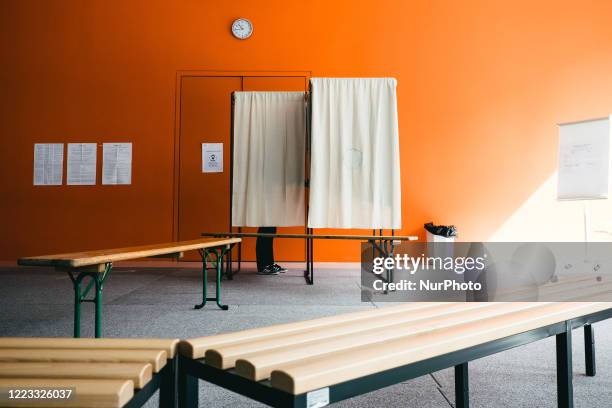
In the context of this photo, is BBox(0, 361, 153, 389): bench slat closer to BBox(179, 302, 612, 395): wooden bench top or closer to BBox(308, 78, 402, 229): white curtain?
BBox(179, 302, 612, 395): wooden bench top

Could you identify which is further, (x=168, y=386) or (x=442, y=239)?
(x=442, y=239)

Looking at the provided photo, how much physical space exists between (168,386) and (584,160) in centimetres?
479

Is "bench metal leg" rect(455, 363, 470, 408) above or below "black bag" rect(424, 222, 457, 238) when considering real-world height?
below

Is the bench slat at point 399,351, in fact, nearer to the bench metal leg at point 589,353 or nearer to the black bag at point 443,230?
the bench metal leg at point 589,353

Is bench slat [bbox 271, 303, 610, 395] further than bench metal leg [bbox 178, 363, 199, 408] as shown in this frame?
No

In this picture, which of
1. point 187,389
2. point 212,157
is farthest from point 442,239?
point 187,389

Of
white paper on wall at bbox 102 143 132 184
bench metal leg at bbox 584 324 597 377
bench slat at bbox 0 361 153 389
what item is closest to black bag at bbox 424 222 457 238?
bench metal leg at bbox 584 324 597 377

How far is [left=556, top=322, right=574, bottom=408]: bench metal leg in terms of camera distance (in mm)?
1070

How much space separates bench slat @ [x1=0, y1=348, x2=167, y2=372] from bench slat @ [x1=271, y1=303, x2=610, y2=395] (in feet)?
0.86

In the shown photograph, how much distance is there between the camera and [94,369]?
69cm

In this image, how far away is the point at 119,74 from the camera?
4.95 meters

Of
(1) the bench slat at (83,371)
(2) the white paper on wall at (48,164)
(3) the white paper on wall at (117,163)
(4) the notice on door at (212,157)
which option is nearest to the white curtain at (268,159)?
(4) the notice on door at (212,157)

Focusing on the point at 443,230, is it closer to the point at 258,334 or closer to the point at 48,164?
the point at 258,334

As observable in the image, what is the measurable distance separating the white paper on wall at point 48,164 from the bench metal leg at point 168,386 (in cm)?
A: 495
